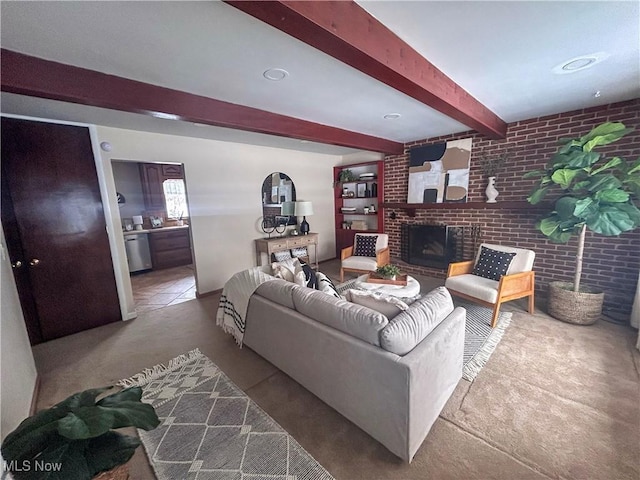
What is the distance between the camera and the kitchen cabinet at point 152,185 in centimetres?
570

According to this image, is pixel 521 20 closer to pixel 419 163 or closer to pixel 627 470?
pixel 627 470

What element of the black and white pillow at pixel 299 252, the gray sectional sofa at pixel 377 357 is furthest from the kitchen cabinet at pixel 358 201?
the gray sectional sofa at pixel 377 357

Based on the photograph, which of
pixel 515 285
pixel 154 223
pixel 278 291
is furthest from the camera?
pixel 154 223

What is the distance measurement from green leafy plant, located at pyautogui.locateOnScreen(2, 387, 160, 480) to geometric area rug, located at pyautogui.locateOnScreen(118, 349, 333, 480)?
672 millimetres

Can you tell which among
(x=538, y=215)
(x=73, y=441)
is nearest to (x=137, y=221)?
(x=73, y=441)

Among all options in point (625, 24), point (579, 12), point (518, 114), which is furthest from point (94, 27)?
point (518, 114)

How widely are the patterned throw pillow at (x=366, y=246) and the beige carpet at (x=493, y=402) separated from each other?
2.14 meters

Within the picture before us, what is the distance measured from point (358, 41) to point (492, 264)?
296 centimetres

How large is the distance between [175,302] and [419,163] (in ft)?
14.8

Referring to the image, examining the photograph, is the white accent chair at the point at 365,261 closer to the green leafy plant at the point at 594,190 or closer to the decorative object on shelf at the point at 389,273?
the decorative object on shelf at the point at 389,273

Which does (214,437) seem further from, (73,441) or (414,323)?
(414,323)

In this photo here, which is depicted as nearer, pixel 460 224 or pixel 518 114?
pixel 518 114

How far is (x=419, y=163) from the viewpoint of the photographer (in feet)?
14.3

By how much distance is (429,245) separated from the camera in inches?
174
